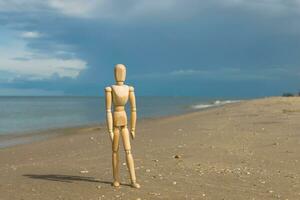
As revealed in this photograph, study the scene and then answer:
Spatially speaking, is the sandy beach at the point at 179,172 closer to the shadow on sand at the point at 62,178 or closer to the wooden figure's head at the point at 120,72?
the shadow on sand at the point at 62,178

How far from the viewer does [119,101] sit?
32.0 ft

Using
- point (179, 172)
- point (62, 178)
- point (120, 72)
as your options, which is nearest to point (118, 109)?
point (120, 72)

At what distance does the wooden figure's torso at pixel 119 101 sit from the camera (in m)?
9.72

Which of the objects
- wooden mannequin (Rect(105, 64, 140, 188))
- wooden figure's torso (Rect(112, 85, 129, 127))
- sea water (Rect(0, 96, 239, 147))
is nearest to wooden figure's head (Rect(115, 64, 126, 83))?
wooden mannequin (Rect(105, 64, 140, 188))

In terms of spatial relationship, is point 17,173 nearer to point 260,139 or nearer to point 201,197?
point 201,197

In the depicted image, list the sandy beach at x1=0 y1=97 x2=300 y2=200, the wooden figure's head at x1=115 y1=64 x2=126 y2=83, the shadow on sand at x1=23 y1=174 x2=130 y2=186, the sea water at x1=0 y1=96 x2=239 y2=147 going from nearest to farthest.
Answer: the sandy beach at x1=0 y1=97 x2=300 y2=200 < the wooden figure's head at x1=115 y1=64 x2=126 y2=83 < the shadow on sand at x1=23 y1=174 x2=130 y2=186 < the sea water at x1=0 y1=96 x2=239 y2=147

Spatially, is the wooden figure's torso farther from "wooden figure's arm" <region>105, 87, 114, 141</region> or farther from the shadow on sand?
the shadow on sand

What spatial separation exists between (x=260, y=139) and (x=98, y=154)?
5874mm

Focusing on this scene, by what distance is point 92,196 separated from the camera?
9.38m

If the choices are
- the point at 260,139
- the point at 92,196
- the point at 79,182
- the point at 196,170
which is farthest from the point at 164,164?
the point at 260,139

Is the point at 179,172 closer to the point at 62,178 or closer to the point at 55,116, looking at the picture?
the point at 62,178

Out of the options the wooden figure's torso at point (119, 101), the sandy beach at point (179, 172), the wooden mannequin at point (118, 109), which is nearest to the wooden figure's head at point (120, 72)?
the wooden mannequin at point (118, 109)

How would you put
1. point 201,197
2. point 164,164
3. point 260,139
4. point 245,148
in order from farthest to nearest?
point 260,139 → point 245,148 → point 164,164 → point 201,197

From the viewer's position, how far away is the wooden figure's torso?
9.72 m
